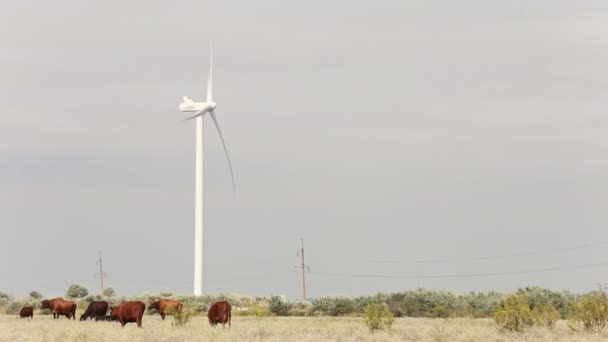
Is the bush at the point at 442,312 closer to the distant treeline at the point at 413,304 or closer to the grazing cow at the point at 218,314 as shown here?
the distant treeline at the point at 413,304

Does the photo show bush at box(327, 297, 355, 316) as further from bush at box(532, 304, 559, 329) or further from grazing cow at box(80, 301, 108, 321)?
bush at box(532, 304, 559, 329)

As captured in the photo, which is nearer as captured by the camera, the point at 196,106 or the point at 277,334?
the point at 277,334

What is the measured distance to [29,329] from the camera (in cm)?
3691

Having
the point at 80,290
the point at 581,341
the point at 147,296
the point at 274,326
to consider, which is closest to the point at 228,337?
the point at 274,326

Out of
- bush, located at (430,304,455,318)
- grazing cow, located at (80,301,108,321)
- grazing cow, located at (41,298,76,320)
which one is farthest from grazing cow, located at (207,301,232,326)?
bush, located at (430,304,455,318)

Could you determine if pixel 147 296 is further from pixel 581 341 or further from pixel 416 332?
pixel 581 341

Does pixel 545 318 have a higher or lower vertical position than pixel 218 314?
lower

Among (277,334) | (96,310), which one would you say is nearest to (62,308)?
(96,310)

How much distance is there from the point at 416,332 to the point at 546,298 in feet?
71.4

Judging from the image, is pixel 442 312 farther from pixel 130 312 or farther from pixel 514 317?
pixel 130 312

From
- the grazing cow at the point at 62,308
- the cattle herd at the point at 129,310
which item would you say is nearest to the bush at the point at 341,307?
the cattle herd at the point at 129,310

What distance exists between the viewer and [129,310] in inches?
1572

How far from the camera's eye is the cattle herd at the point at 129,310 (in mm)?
39250

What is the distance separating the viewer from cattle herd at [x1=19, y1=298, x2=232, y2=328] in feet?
129
